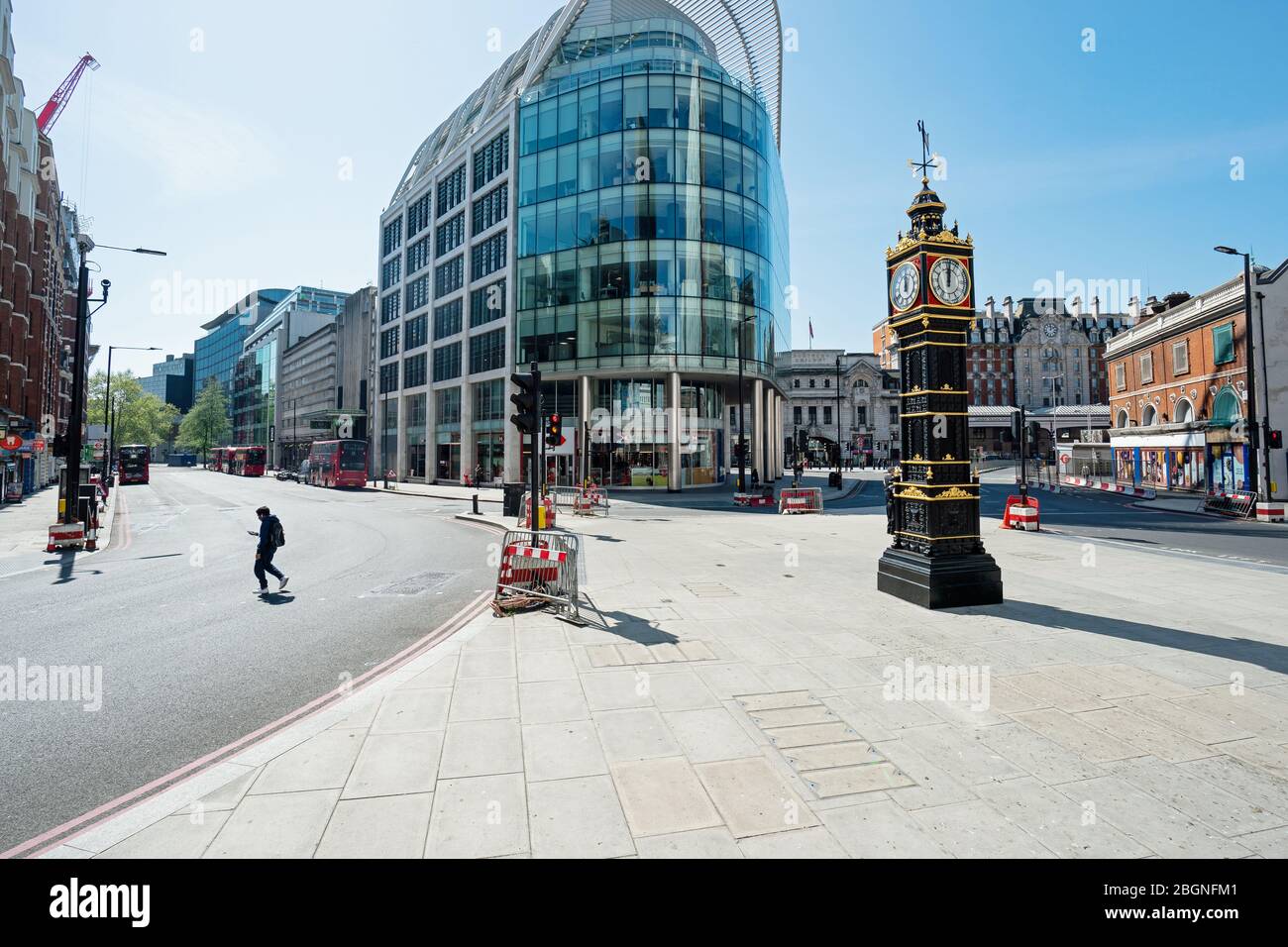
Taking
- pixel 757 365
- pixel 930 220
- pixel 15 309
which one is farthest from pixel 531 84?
pixel 930 220

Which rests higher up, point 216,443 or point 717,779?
point 216,443

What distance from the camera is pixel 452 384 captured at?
5053cm

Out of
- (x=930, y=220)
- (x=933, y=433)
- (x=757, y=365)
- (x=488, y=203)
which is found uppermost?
(x=488, y=203)

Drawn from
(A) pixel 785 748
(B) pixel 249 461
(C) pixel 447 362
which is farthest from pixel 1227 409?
(B) pixel 249 461

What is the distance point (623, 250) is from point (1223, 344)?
3423 cm

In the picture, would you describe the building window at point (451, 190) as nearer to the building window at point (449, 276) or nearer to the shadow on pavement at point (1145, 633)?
the building window at point (449, 276)

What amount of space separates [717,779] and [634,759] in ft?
2.14

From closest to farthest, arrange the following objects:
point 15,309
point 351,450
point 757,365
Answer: point 15,309
point 757,365
point 351,450

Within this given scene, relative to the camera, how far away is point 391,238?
6469cm

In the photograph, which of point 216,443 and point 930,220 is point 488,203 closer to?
point 930,220

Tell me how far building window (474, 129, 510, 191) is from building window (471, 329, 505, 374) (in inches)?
506

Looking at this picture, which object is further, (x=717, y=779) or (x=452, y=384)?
(x=452, y=384)

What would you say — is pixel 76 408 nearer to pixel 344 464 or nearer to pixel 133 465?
pixel 344 464

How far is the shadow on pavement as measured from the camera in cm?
662
